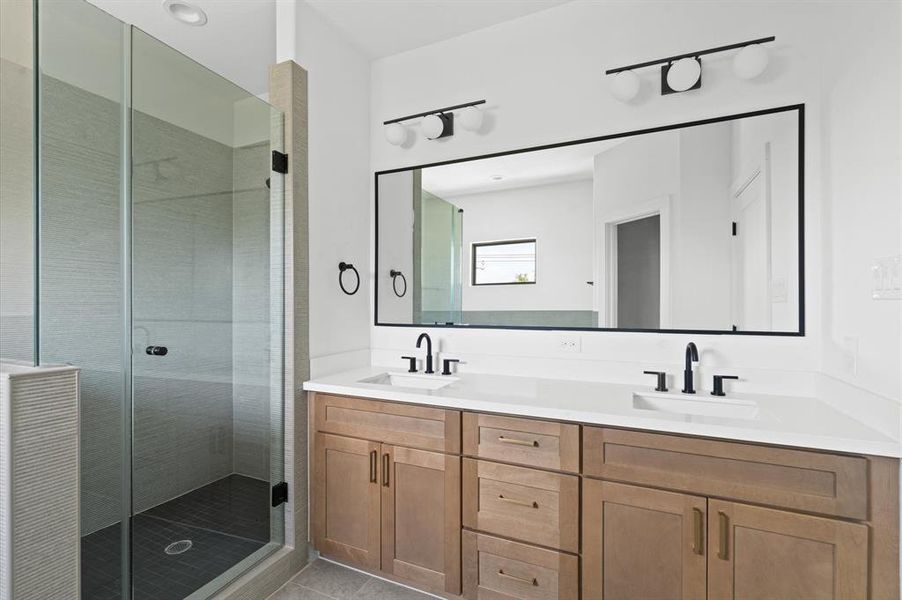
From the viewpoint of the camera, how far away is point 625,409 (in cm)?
160

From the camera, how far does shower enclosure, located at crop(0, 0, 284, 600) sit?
Result: 1442mm

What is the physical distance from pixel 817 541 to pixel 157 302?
233cm

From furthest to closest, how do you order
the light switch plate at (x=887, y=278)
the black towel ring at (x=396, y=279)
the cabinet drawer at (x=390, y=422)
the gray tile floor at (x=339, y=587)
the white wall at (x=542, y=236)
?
the black towel ring at (x=396, y=279) < the white wall at (x=542, y=236) < the gray tile floor at (x=339, y=587) < the cabinet drawer at (x=390, y=422) < the light switch plate at (x=887, y=278)

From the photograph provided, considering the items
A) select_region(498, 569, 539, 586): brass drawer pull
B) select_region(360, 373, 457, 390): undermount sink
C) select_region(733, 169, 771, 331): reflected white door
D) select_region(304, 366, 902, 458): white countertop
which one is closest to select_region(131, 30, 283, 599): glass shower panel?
select_region(304, 366, 902, 458): white countertop

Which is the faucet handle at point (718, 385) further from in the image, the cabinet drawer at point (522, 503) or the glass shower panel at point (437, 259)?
the glass shower panel at point (437, 259)

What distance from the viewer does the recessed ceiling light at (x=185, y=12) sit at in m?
2.20

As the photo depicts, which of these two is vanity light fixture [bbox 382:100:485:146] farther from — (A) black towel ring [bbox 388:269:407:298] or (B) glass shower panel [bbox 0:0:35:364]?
(B) glass shower panel [bbox 0:0:35:364]

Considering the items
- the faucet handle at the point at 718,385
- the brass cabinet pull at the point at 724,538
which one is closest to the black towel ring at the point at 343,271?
the faucet handle at the point at 718,385

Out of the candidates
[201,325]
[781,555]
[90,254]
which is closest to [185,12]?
[90,254]

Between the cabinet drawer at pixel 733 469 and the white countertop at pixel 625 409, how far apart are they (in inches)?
1.6

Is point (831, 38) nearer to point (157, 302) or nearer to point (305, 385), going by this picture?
point (305, 385)

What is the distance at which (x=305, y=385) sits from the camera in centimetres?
216

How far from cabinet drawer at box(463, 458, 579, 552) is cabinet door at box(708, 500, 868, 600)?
0.45 metres

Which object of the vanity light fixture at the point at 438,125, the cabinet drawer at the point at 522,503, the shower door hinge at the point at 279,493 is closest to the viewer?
the cabinet drawer at the point at 522,503
